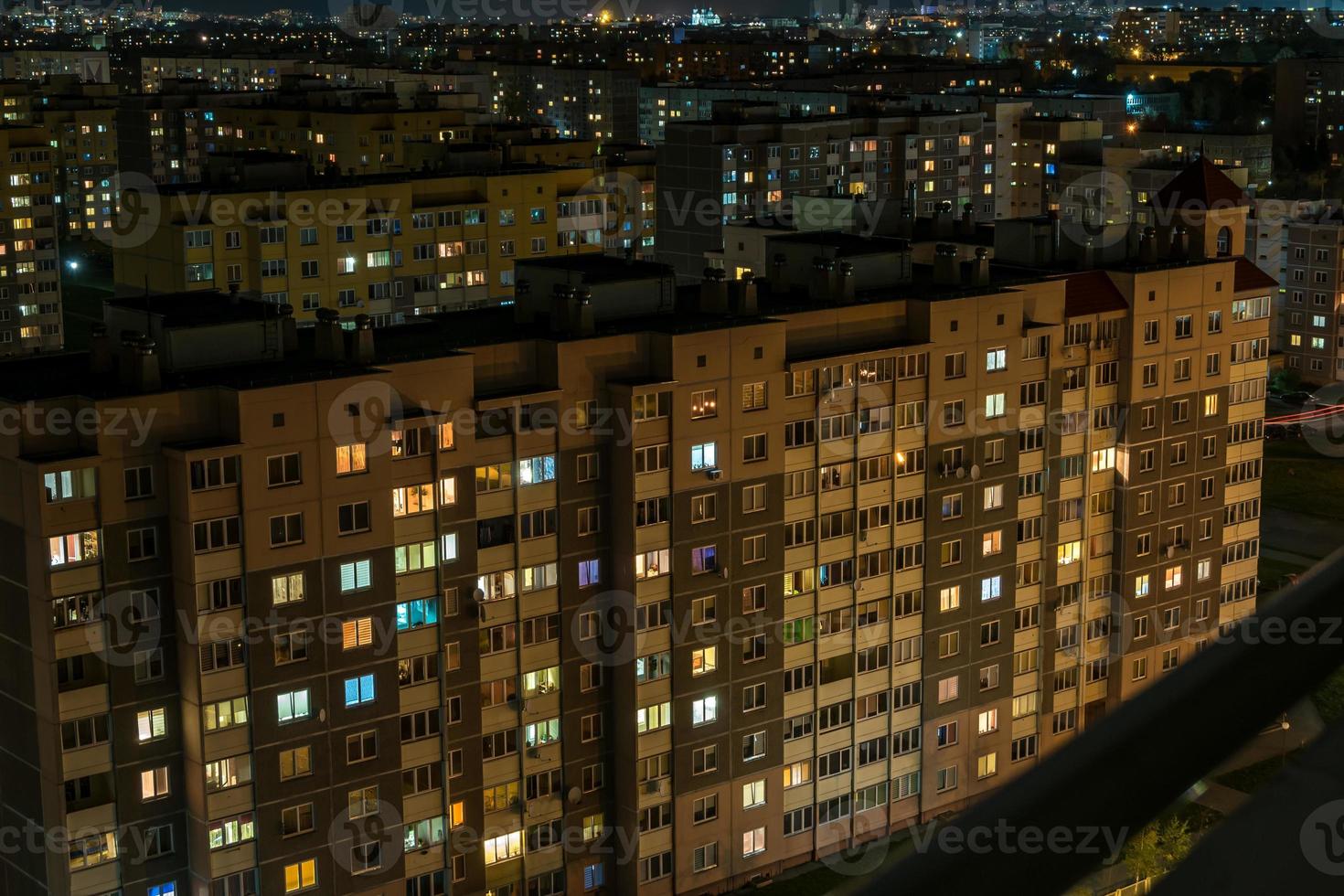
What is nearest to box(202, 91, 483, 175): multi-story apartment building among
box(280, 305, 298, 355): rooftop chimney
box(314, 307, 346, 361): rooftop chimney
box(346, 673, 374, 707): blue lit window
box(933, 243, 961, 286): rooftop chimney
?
box(933, 243, 961, 286): rooftop chimney

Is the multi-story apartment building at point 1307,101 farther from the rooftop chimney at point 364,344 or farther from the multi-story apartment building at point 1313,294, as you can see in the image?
the rooftop chimney at point 364,344

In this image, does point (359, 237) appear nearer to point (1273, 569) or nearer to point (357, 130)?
point (357, 130)

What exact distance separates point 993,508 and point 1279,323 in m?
21.3

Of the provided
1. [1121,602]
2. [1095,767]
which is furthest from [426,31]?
[1095,767]

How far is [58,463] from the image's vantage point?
1016 cm

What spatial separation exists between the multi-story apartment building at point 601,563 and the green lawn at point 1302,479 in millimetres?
10865

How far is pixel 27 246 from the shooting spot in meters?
30.0

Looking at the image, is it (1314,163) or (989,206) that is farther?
(1314,163)

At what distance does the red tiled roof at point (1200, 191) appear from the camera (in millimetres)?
18094

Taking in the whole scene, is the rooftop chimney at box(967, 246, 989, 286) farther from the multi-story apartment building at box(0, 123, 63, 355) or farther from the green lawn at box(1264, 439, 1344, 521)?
the multi-story apartment building at box(0, 123, 63, 355)

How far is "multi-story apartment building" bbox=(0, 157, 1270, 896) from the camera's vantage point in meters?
10.6

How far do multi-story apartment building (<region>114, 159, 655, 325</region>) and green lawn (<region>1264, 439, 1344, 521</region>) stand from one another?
1170 centimetres

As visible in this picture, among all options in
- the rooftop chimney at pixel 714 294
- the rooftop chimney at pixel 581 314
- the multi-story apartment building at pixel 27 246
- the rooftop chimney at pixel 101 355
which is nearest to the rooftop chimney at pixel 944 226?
the rooftop chimney at pixel 714 294

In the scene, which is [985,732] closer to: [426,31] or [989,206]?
[989,206]
